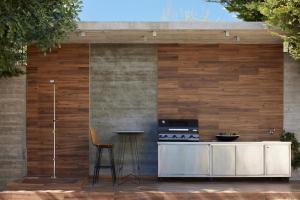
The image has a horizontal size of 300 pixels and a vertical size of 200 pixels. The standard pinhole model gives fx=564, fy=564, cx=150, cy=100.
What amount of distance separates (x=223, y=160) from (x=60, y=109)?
3419mm

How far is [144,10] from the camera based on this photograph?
22938mm

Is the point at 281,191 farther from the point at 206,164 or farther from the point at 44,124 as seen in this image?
the point at 44,124

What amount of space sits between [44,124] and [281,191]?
485 centimetres

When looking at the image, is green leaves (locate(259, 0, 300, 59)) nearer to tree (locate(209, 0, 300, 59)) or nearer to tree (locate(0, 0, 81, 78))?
tree (locate(209, 0, 300, 59))

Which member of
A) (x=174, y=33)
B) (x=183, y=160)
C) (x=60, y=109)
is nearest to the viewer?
(x=174, y=33)

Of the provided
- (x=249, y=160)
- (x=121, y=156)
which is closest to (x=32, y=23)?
(x=121, y=156)

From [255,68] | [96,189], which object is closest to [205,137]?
[255,68]

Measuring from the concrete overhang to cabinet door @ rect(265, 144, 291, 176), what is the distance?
7.00 feet

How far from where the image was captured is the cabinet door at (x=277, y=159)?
10883 millimetres

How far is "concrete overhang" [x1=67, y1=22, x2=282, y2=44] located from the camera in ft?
33.2

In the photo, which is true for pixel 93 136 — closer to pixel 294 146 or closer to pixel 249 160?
pixel 249 160

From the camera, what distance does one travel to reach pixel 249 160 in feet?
35.6

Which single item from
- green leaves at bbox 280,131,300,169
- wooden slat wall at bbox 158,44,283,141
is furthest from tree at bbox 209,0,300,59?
green leaves at bbox 280,131,300,169

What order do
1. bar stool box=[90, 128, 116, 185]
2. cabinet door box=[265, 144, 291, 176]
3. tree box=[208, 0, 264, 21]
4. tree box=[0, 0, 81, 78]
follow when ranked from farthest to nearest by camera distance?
tree box=[208, 0, 264, 21] < cabinet door box=[265, 144, 291, 176] < bar stool box=[90, 128, 116, 185] < tree box=[0, 0, 81, 78]
